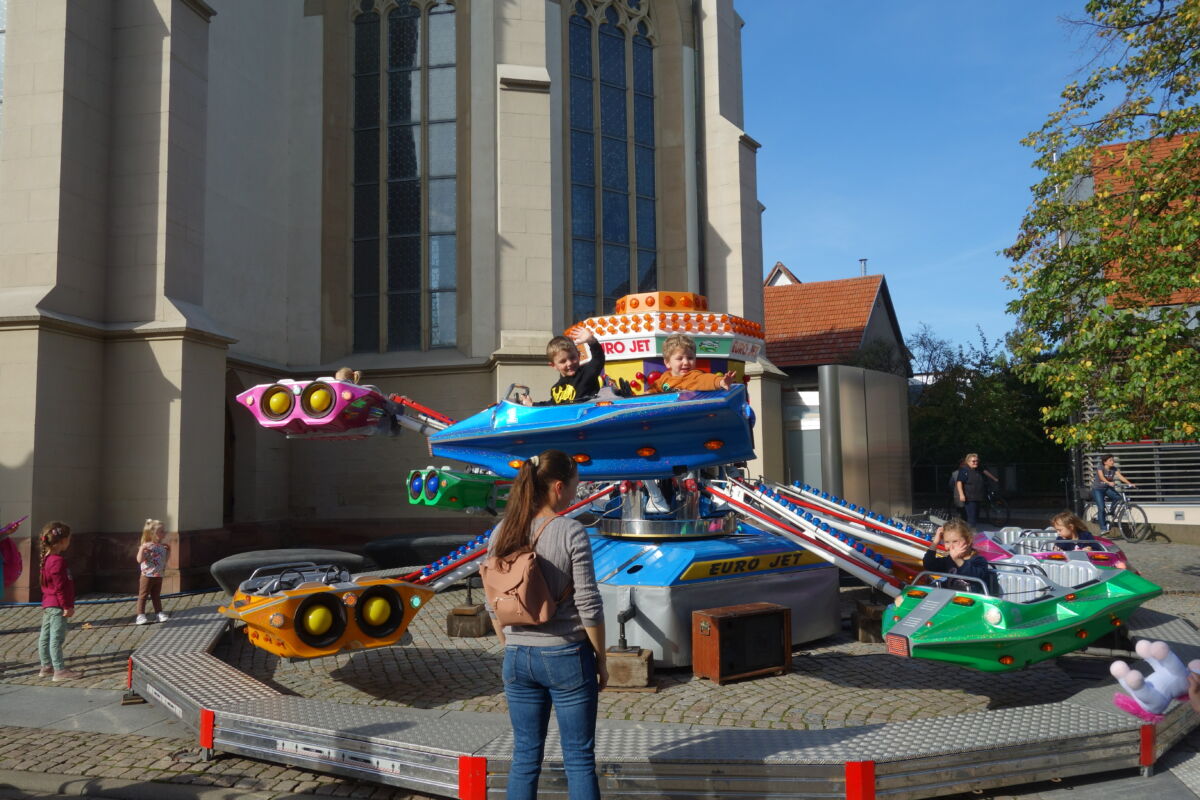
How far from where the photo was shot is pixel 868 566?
750 centimetres

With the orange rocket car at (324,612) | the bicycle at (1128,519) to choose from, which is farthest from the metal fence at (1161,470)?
the orange rocket car at (324,612)

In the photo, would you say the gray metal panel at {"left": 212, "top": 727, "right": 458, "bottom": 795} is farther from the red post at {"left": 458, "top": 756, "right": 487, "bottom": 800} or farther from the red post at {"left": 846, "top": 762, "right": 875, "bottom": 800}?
the red post at {"left": 846, "top": 762, "right": 875, "bottom": 800}

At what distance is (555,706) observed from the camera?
345 cm

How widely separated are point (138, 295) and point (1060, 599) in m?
11.8

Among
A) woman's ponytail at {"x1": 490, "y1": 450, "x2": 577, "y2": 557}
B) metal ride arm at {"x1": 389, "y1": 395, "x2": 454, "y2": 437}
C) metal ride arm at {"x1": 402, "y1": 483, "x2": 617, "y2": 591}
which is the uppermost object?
metal ride arm at {"x1": 389, "y1": 395, "x2": 454, "y2": 437}

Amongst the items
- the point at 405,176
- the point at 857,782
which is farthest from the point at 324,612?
the point at 405,176

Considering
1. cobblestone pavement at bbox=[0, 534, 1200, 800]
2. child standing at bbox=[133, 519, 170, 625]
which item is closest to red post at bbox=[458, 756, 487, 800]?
cobblestone pavement at bbox=[0, 534, 1200, 800]

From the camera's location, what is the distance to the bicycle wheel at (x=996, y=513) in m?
22.2

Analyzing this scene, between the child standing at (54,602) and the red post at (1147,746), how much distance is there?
7.64 metres

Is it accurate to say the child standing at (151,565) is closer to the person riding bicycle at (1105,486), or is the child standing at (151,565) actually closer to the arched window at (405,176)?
the arched window at (405,176)

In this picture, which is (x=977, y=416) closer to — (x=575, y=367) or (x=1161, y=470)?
(x=1161, y=470)

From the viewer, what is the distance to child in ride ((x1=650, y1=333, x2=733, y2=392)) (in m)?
6.81

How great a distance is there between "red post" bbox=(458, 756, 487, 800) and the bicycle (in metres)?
17.7

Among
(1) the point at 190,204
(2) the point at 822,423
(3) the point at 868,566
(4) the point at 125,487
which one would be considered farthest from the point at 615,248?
(3) the point at 868,566
